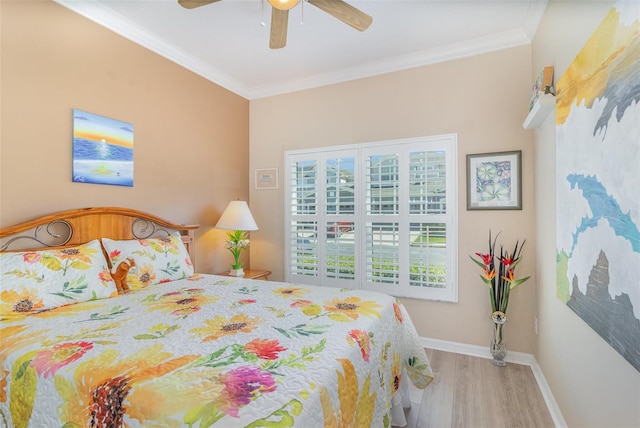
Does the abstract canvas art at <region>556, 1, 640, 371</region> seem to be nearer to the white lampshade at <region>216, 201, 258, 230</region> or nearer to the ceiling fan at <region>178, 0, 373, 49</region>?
the ceiling fan at <region>178, 0, 373, 49</region>

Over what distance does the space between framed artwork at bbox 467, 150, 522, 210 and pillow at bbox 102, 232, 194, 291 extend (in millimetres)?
2572

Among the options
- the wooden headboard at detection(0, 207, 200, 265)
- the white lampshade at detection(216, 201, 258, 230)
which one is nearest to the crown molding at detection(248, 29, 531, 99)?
the white lampshade at detection(216, 201, 258, 230)

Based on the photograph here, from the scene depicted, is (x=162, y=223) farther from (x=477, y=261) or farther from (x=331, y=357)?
(x=477, y=261)

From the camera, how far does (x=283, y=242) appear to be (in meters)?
3.76

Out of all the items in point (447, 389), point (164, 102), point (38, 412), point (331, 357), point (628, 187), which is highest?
point (164, 102)

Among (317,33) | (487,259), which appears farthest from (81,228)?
(487,259)

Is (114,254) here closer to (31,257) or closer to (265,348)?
(31,257)

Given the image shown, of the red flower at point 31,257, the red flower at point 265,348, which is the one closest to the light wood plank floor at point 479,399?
the red flower at point 265,348

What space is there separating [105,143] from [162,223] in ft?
2.51

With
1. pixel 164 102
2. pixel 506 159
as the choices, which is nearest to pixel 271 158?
pixel 164 102

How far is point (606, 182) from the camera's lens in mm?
1174

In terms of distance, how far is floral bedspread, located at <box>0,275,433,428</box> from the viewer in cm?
93

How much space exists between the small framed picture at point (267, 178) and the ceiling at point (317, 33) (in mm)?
1097

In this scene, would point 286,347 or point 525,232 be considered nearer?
point 286,347
